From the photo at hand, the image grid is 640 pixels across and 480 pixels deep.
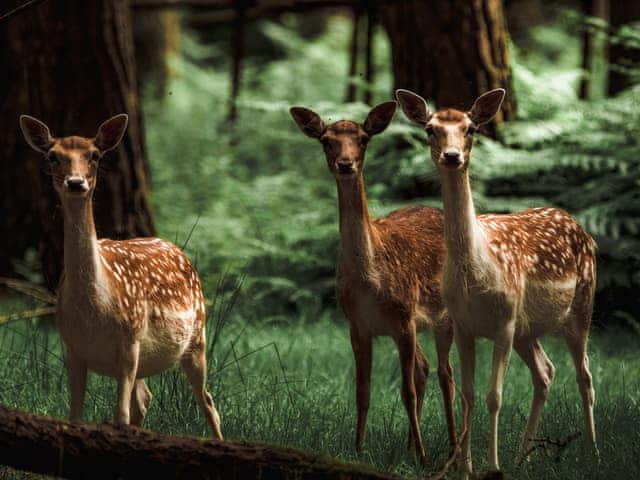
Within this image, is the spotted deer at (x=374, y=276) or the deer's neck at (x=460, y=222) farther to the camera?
the spotted deer at (x=374, y=276)

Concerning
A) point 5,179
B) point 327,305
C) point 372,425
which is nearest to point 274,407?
point 372,425

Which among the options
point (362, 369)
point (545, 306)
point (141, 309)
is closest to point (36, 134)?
point (141, 309)

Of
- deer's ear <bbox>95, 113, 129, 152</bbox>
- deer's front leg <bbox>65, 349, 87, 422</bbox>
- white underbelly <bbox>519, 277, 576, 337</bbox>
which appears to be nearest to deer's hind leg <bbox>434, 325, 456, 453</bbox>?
white underbelly <bbox>519, 277, 576, 337</bbox>

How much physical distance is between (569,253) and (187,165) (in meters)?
9.07

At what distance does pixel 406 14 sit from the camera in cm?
857

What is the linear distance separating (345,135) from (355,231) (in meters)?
0.46

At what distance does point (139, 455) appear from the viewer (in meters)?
3.78

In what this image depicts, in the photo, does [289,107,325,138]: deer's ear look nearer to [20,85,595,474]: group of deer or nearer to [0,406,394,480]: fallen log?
[20,85,595,474]: group of deer

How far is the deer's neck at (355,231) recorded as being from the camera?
4.75 meters

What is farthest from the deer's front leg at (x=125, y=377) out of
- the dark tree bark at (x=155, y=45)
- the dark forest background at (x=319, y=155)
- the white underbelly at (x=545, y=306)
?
the dark tree bark at (x=155, y=45)

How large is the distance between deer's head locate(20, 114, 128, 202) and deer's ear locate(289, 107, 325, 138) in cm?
80

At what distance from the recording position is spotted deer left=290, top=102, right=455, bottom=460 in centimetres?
468

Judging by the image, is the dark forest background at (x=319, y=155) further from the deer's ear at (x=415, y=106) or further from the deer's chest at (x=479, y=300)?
the deer's chest at (x=479, y=300)

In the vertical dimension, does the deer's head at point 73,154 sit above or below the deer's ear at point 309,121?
below
